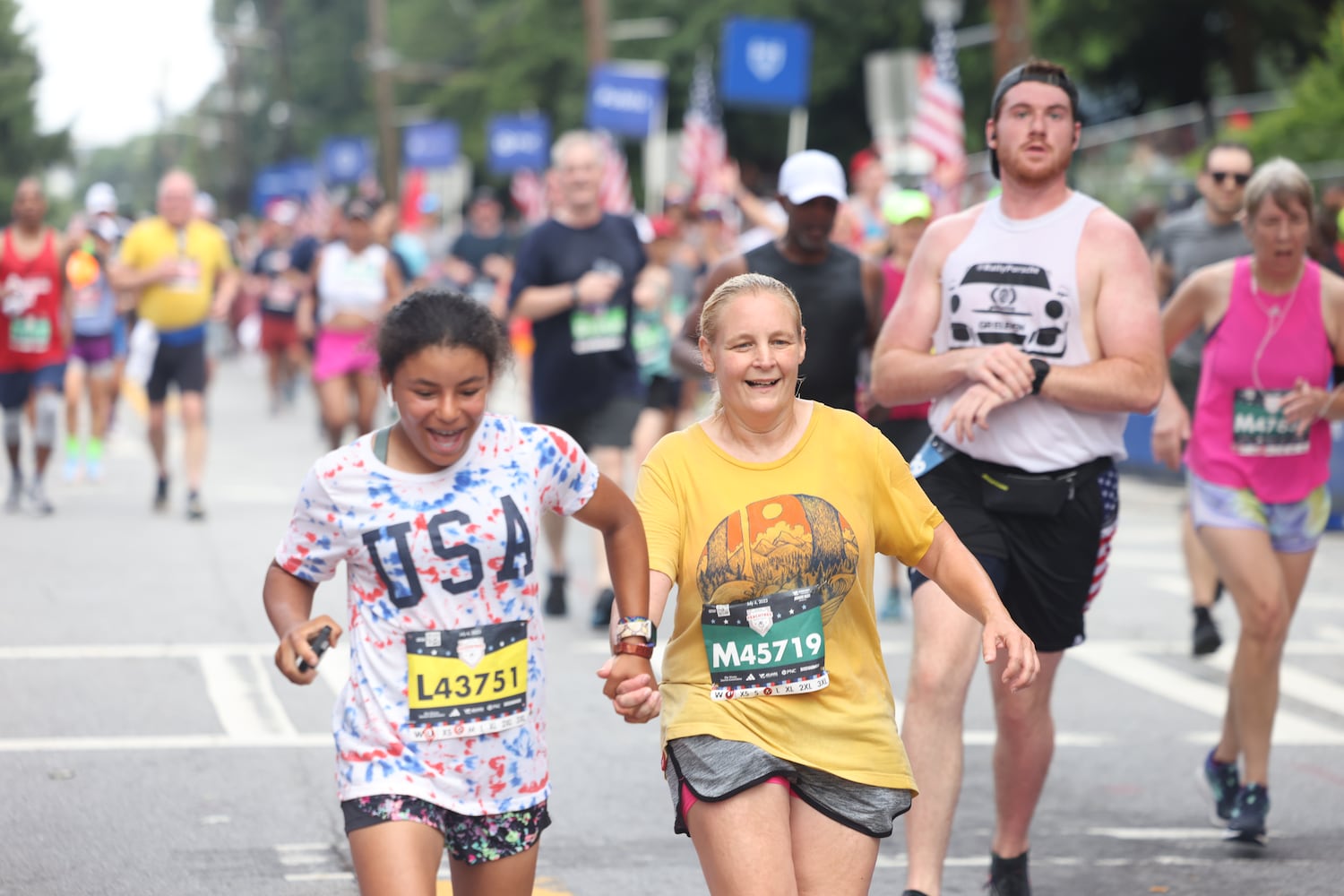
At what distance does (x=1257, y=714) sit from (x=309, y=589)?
3.28 m

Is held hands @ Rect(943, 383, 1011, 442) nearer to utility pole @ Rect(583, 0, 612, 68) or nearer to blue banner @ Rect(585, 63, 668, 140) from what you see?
blue banner @ Rect(585, 63, 668, 140)

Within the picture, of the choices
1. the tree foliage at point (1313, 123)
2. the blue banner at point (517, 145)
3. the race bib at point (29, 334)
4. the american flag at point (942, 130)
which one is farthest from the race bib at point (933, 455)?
the blue banner at point (517, 145)

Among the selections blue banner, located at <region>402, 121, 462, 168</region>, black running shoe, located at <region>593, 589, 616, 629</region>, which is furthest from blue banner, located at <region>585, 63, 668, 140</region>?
black running shoe, located at <region>593, 589, 616, 629</region>

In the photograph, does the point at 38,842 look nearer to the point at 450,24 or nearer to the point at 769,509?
the point at 769,509

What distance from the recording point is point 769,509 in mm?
4176

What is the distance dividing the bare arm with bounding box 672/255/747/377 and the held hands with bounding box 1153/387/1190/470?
1.64 m

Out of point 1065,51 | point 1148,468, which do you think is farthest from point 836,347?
point 1065,51

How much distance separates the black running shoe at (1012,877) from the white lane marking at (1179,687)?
8.58 ft

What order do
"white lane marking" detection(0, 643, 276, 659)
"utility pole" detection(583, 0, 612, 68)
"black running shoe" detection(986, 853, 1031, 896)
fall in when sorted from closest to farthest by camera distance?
"black running shoe" detection(986, 853, 1031, 896) < "white lane marking" detection(0, 643, 276, 659) < "utility pole" detection(583, 0, 612, 68)

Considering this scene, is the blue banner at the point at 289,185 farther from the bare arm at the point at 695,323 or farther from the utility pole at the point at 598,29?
the bare arm at the point at 695,323

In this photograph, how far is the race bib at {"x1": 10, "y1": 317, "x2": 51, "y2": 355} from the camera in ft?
45.2

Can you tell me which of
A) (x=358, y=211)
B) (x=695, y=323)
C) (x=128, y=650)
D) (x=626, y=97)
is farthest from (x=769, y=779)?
(x=626, y=97)

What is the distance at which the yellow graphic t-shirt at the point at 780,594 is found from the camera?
4.15m

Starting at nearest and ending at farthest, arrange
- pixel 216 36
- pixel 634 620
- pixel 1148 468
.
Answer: pixel 634 620 < pixel 1148 468 < pixel 216 36
